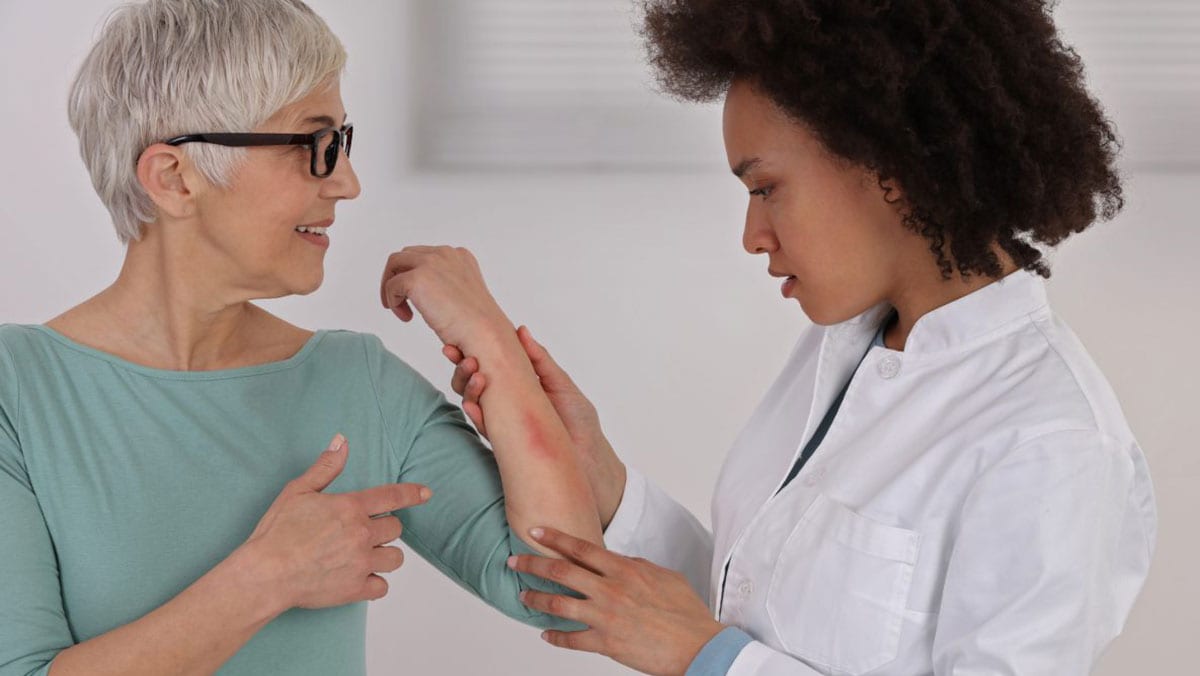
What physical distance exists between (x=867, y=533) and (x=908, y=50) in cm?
49

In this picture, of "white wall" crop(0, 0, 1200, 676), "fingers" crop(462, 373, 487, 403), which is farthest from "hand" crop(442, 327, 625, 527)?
"white wall" crop(0, 0, 1200, 676)

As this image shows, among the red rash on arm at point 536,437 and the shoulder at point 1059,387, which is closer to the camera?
the shoulder at point 1059,387

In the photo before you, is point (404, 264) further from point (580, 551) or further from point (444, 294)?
point (580, 551)

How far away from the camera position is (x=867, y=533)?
1.36 meters

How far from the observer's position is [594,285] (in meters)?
2.49

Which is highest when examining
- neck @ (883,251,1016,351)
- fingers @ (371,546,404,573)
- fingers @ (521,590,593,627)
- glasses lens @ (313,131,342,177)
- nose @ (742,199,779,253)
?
glasses lens @ (313,131,342,177)

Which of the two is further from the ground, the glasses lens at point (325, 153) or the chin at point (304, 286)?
the glasses lens at point (325, 153)

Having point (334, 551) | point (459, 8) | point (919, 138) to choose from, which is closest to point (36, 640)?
point (334, 551)

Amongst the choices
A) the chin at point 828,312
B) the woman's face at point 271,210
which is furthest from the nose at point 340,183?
the chin at point 828,312

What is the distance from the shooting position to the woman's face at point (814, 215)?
1402 mm

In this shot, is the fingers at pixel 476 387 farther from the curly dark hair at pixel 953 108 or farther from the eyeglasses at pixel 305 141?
the curly dark hair at pixel 953 108

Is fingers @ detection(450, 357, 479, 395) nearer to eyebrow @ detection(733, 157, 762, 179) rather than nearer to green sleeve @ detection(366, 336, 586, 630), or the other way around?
green sleeve @ detection(366, 336, 586, 630)

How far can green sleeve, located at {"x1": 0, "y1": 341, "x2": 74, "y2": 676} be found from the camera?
1.30m

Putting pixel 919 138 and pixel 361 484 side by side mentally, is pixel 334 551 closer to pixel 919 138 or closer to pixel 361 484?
pixel 361 484
